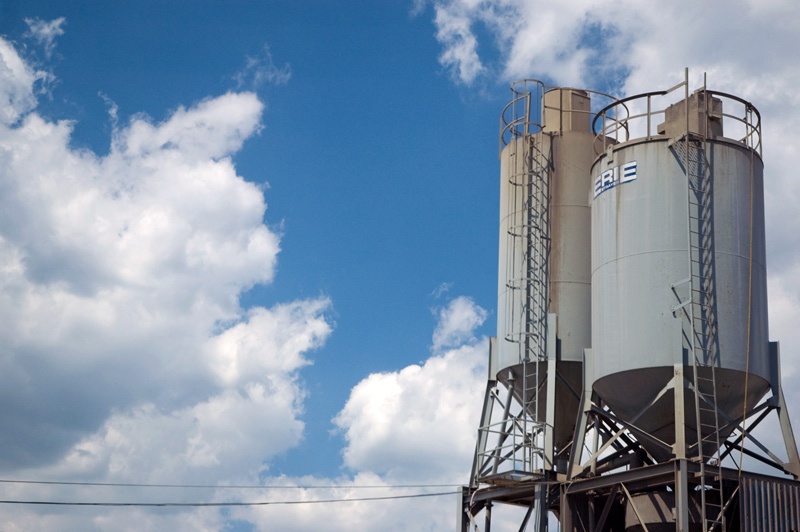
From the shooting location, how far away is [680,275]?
2505 cm

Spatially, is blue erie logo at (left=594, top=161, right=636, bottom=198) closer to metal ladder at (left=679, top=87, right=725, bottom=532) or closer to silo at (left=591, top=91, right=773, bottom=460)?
silo at (left=591, top=91, right=773, bottom=460)

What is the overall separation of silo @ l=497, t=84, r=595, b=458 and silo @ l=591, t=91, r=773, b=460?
2.49 m

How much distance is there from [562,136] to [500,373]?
745 centimetres

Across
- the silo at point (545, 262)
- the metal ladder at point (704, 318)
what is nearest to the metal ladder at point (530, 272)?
the silo at point (545, 262)

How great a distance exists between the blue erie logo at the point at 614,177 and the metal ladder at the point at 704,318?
1389 millimetres

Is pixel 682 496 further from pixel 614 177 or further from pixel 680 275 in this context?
pixel 614 177

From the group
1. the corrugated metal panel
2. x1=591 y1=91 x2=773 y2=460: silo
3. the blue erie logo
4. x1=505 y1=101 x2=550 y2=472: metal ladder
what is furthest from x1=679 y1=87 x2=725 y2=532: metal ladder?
x1=505 y1=101 x2=550 y2=472: metal ladder

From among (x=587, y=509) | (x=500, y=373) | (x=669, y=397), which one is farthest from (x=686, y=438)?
(x=500, y=373)

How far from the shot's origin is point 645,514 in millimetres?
25828

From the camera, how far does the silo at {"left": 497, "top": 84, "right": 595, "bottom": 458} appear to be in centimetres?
2922

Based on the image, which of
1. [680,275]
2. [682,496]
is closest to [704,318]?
[680,275]

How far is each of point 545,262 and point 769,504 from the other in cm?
932

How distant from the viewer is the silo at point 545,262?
95.9ft

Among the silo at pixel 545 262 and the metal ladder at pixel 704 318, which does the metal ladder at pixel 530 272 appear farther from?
the metal ladder at pixel 704 318
